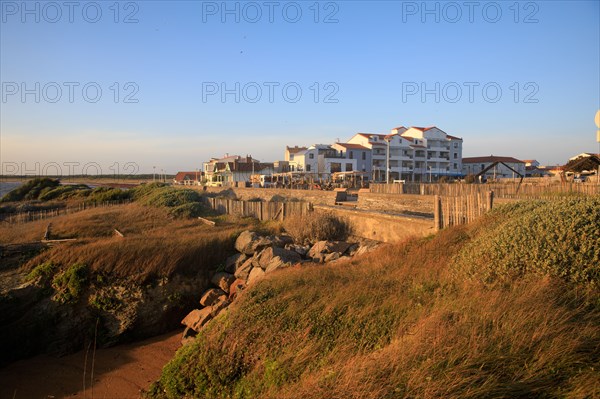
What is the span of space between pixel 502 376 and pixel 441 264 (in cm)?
363

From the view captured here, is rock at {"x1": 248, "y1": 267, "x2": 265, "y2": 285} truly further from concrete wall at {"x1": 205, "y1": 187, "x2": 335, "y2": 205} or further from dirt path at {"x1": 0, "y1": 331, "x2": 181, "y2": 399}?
concrete wall at {"x1": 205, "y1": 187, "x2": 335, "y2": 205}

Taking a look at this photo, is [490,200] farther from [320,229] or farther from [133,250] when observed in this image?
[133,250]

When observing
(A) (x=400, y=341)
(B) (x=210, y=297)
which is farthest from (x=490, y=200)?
(B) (x=210, y=297)

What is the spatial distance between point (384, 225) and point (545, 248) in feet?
25.9

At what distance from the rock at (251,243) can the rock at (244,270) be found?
87 centimetres

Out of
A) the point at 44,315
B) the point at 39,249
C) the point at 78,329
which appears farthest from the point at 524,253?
the point at 39,249

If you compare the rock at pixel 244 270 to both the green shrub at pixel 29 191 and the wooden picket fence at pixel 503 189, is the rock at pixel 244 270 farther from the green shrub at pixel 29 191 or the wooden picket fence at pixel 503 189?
the green shrub at pixel 29 191

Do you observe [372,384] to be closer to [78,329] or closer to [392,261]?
[392,261]

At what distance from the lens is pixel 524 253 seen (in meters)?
6.23

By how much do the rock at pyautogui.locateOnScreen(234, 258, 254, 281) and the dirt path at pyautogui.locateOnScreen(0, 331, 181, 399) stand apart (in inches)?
98.9

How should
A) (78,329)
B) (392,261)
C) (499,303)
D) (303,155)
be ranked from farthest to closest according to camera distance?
1. (303,155)
2. (78,329)
3. (392,261)
4. (499,303)

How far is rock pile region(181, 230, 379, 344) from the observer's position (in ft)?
34.2

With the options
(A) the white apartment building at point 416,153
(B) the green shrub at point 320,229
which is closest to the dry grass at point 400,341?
(B) the green shrub at point 320,229

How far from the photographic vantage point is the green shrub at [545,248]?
579cm
